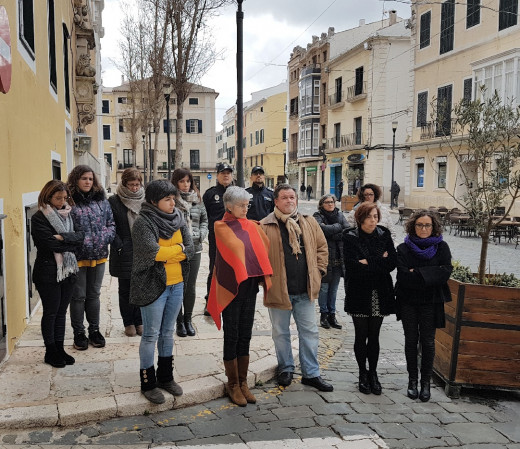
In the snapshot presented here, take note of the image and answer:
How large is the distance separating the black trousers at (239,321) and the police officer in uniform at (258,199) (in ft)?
8.38

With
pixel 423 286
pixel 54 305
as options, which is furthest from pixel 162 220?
pixel 423 286

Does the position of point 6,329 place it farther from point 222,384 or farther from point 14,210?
point 222,384

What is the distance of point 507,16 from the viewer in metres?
21.1

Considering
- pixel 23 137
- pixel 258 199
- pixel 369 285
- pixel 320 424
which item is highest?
pixel 23 137

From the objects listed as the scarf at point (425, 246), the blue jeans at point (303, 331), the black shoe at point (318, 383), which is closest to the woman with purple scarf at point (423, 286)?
the scarf at point (425, 246)

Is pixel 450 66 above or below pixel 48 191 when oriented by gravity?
above

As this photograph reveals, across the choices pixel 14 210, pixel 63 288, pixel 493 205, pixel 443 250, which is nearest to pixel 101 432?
pixel 63 288

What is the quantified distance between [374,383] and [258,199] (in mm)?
3108

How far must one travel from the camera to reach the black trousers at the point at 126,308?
5.82 meters

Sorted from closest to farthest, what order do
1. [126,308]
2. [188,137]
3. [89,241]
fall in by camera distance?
1. [89,241]
2. [126,308]
3. [188,137]

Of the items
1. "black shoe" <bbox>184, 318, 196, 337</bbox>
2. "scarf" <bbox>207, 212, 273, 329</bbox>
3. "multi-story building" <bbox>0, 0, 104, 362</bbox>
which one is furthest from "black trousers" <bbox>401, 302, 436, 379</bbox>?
"multi-story building" <bbox>0, 0, 104, 362</bbox>

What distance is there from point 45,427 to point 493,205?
4571 mm

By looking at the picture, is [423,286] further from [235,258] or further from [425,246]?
[235,258]

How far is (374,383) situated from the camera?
4.65m
